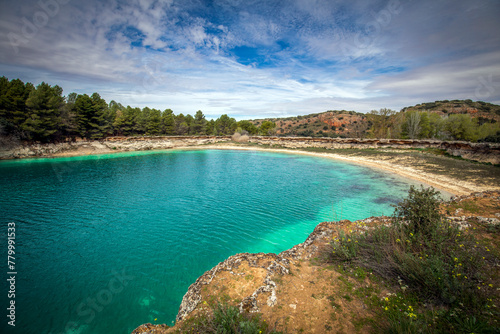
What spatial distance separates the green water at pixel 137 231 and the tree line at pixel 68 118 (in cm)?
2323

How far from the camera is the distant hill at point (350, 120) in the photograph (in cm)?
6550

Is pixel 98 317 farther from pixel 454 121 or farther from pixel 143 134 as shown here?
pixel 143 134

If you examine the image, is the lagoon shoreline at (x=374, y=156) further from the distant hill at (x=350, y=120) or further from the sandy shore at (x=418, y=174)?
the distant hill at (x=350, y=120)

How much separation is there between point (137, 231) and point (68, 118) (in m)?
48.0

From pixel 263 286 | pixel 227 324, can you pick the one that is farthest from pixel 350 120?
pixel 227 324

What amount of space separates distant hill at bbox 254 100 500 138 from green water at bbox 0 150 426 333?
60.6 meters

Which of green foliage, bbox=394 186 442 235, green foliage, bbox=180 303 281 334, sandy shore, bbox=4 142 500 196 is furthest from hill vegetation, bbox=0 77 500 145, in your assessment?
green foliage, bbox=180 303 281 334

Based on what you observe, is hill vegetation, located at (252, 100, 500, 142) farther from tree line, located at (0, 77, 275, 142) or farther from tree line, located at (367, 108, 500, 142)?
tree line, located at (0, 77, 275, 142)

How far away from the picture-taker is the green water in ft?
18.9

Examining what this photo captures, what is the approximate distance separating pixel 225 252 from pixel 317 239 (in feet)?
13.5

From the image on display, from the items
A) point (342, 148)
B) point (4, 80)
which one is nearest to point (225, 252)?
point (342, 148)

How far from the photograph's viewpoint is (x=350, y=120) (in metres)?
88.2

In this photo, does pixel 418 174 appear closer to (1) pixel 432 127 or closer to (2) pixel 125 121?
(1) pixel 432 127

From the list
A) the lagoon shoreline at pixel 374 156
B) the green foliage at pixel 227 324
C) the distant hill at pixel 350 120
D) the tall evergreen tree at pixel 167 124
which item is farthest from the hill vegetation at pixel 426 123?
the tall evergreen tree at pixel 167 124
